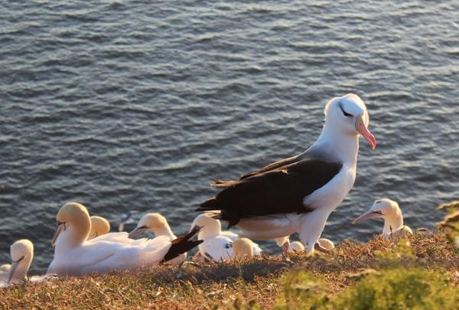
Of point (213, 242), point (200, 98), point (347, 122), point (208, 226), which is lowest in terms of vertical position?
point (200, 98)

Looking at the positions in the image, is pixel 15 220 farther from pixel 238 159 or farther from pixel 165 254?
pixel 165 254

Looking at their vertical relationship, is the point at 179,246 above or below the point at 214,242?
above

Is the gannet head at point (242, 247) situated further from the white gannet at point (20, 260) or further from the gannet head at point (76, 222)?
the white gannet at point (20, 260)

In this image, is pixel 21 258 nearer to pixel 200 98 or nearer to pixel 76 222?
pixel 76 222

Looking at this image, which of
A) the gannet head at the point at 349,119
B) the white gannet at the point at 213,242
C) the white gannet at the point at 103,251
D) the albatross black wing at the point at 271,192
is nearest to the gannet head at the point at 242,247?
the white gannet at the point at 213,242

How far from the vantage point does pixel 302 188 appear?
12.4 m

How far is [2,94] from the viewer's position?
24781mm

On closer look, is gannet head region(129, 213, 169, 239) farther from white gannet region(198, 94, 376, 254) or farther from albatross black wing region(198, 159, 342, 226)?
albatross black wing region(198, 159, 342, 226)

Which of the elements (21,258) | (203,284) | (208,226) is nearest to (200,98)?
(208,226)

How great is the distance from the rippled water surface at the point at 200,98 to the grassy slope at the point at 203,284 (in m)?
10.3

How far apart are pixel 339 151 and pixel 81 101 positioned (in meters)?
12.6

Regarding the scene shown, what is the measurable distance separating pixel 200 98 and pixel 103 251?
489 inches

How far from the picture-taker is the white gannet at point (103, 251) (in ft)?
41.9

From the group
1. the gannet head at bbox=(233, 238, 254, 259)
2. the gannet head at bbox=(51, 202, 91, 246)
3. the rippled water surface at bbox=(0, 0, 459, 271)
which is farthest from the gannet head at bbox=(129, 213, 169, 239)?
the rippled water surface at bbox=(0, 0, 459, 271)
